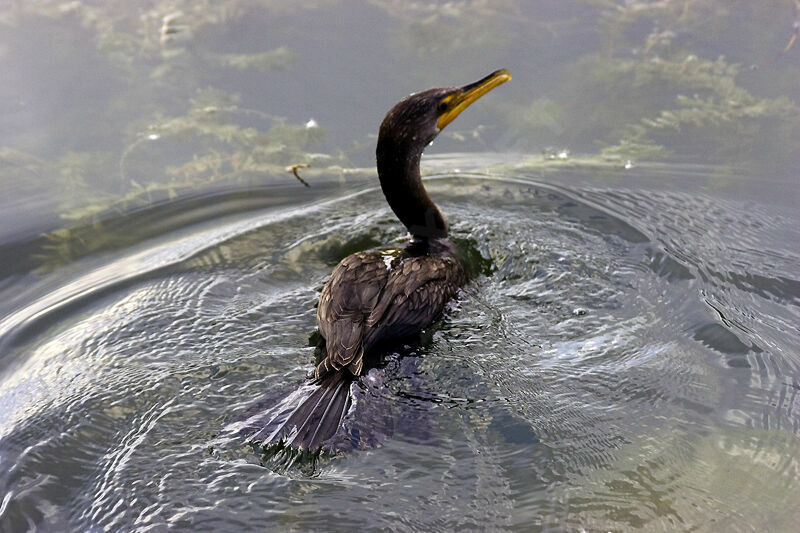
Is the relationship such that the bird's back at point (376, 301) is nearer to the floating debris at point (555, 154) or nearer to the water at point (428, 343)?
the water at point (428, 343)

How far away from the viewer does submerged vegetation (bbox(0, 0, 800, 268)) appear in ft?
20.0

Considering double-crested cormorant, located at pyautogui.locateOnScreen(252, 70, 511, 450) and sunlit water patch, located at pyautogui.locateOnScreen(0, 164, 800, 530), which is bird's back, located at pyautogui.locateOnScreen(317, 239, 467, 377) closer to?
double-crested cormorant, located at pyautogui.locateOnScreen(252, 70, 511, 450)

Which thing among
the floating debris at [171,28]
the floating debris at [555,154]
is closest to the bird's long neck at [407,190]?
the floating debris at [555,154]

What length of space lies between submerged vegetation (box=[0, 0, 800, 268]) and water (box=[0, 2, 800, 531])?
0.20ft

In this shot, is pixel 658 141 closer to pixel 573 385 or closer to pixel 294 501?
pixel 573 385

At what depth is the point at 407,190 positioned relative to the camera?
4.78m

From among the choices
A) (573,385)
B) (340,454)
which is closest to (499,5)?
(573,385)

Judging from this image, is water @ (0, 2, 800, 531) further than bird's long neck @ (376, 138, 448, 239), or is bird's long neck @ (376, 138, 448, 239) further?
bird's long neck @ (376, 138, 448, 239)

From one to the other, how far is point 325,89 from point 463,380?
4.04 m

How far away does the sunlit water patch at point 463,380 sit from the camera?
3193 millimetres

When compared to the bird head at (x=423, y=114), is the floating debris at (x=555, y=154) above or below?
below

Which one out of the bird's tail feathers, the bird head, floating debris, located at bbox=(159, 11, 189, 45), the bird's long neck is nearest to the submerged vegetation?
floating debris, located at bbox=(159, 11, 189, 45)

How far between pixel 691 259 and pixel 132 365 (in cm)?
363

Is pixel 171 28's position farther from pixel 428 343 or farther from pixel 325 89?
pixel 428 343
